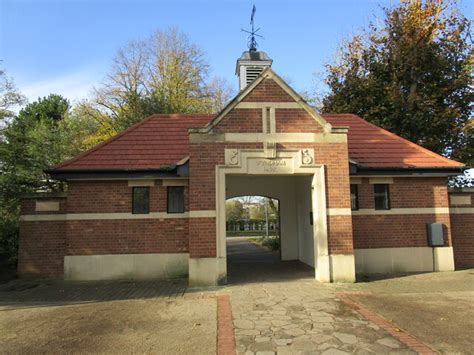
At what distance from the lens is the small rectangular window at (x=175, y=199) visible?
40.3 ft

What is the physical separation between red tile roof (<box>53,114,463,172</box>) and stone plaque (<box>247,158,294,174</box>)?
3051 millimetres

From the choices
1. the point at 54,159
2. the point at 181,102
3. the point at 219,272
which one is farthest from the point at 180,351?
the point at 181,102

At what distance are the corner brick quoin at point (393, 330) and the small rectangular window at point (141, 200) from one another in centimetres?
654

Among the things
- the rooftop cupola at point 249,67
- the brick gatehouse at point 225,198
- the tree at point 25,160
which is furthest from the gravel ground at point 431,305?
the tree at point 25,160

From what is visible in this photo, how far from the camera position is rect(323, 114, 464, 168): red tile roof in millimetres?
12875

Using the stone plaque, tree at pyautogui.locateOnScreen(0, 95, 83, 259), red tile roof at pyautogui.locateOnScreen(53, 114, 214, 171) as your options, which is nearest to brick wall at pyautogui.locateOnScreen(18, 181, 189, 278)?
red tile roof at pyautogui.locateOnScreen(53, 114, 214, 171)

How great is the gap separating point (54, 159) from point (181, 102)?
1117cm

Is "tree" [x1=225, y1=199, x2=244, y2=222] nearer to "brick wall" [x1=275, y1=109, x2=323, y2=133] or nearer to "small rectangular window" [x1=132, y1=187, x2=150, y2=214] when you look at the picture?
"small rectangular window" [x1=132, y1=187, x2=150, y2=214]

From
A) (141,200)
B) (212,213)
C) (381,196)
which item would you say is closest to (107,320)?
(212,213)

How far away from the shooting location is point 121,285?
1092cm

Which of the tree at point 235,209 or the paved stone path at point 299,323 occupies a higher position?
the tree at point 235,209

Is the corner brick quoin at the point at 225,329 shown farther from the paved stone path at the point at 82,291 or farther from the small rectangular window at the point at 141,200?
the small rectangular window at the point at 141,200

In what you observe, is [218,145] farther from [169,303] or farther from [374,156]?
[374,156]

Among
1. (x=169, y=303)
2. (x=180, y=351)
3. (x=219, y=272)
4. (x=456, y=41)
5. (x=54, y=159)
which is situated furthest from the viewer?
(x=54, y=159)
